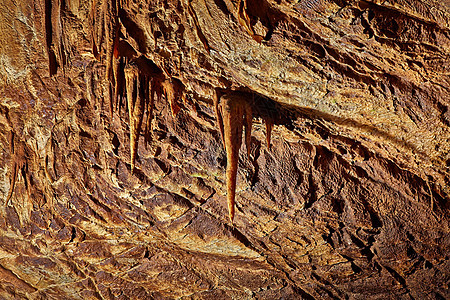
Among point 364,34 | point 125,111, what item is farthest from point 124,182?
point 364,34

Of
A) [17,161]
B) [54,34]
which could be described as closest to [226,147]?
[54,34]

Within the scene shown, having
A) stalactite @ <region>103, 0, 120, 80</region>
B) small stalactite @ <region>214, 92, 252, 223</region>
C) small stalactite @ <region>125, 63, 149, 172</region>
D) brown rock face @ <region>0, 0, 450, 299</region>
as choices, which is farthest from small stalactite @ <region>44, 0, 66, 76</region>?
small stalactite @ <region>214, 92, 252, 223</region>

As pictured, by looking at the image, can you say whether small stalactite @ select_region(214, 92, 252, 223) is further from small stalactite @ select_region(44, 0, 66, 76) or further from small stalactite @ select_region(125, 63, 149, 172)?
small stalactite @ select_region(44, 0, 66, 76)

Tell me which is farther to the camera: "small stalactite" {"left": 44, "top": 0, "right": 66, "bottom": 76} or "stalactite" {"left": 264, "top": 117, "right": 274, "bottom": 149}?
"stalactite" {"left": 264, "top": 117, "right": 274, "bottom": 149}

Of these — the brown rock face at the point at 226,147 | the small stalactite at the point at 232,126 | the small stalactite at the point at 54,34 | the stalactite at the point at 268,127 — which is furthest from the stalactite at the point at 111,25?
the stalactite at the point at 268,127

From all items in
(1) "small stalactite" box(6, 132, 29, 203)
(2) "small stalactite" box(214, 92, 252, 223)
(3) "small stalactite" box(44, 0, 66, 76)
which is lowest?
(1) "small stalactite" box(6, 132, 29, 203)

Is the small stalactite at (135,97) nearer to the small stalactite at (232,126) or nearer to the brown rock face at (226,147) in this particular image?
the brown rock face at (226,147)
